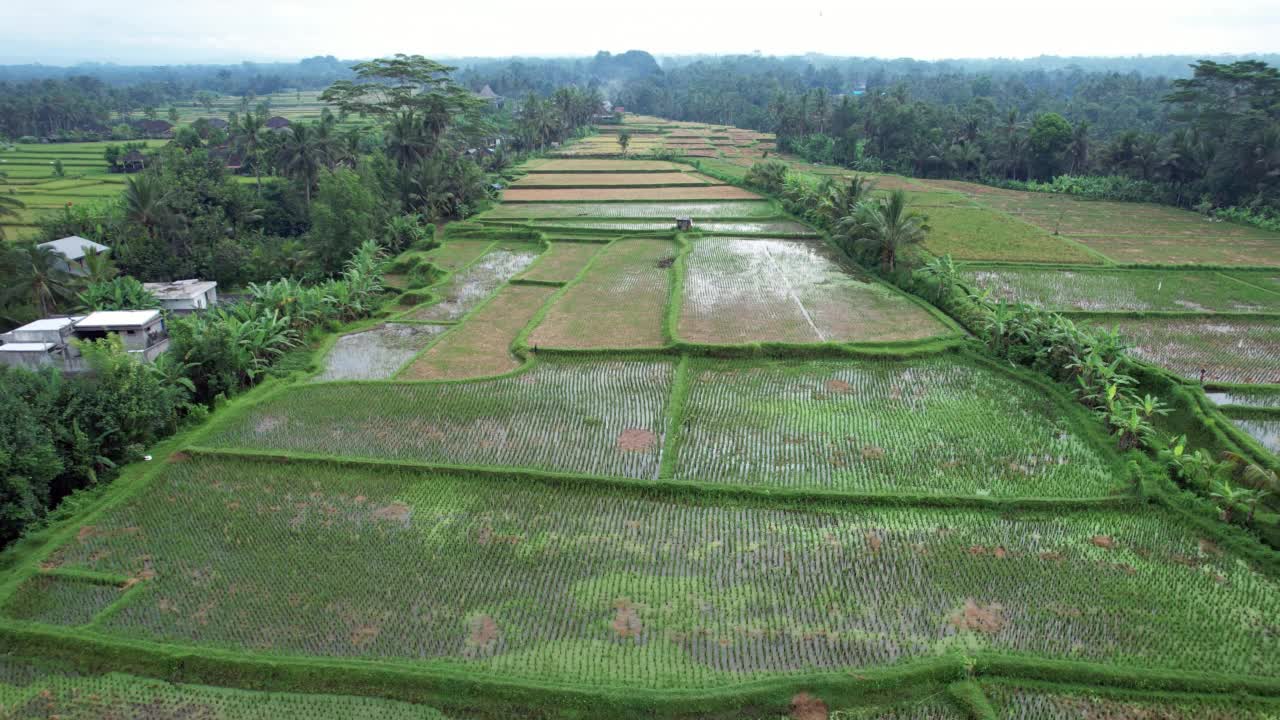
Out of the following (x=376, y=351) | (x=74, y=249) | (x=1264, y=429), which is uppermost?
(x=74, y=249)

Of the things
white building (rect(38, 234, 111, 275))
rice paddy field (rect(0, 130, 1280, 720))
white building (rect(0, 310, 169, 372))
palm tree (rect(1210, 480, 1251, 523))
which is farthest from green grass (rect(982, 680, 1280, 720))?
white building (rect(38, 234, 111, 275))

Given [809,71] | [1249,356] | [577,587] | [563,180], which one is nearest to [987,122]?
[563,180]

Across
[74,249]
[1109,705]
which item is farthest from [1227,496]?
[74,249]

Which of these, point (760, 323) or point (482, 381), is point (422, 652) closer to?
point (482, 381)

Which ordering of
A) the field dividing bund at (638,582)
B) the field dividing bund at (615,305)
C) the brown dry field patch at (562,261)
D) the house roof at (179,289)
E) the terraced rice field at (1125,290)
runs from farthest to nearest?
1. the brown dry field patch at (562,261)
2. the house roof at (179,289)
3. the terraced rice field at (1125,290)
4. the field dividing bund at (615,305)
5. the field dividing bund at (638,582)

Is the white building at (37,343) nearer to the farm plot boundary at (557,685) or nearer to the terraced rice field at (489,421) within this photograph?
the terraced rice field at (489,421)

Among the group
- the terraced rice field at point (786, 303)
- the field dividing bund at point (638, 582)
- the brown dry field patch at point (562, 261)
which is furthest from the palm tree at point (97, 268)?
the terraced rice field at point (786, 303)

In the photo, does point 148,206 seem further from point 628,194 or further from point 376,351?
point 628,194
